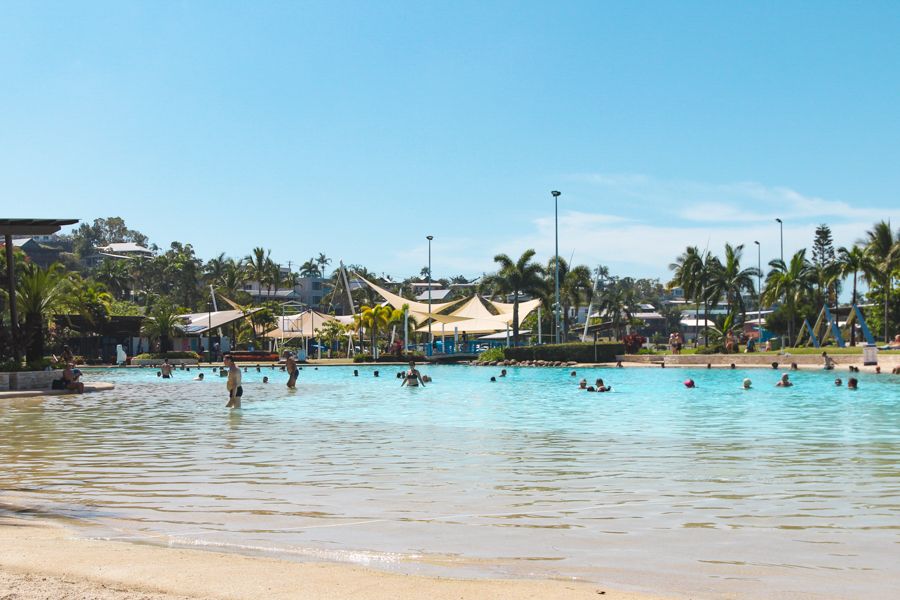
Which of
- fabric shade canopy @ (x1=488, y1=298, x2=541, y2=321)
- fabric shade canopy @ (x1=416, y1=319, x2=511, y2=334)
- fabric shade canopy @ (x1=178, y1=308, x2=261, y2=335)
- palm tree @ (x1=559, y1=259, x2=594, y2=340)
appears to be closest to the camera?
fabric shade canopy @ (x1=488, y1=298, x2=541, y2=321)

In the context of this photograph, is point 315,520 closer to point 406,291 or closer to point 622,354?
point 622,354

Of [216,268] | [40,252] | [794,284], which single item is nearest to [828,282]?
[794,284]

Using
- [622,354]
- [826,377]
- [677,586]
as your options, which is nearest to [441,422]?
[677,586]

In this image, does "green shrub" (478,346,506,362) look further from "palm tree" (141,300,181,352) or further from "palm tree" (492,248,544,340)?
"palm tree" (141,300,181,352)

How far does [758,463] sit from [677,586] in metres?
7.91

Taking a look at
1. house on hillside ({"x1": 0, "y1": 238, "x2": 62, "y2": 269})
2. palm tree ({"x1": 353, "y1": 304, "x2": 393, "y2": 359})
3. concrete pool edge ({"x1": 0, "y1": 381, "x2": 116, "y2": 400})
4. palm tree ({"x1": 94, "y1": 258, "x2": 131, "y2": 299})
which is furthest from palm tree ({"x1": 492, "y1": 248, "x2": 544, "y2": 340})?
house on hillside ({"x1": 0, "y1": 238, "x2": 62, "y2": 269})

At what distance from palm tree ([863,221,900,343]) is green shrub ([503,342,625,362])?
67.4 feet

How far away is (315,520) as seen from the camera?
859cm

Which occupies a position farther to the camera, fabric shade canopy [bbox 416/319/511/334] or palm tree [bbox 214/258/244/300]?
palm tree [bbox 214/258/244/300]

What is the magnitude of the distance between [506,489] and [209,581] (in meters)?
5.43

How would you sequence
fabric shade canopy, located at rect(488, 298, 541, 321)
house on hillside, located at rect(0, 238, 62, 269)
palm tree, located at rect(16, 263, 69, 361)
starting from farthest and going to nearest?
house on hillside, located at rect(0, 238, 62, 269), fabric shade canopy, located at rect(488, 298, 541, 321), palm tree, located at rect(16, 263, 69, 361)

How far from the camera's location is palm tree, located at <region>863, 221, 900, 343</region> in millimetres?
67312

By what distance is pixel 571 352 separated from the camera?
66.1 m

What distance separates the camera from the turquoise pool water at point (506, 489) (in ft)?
22.5
